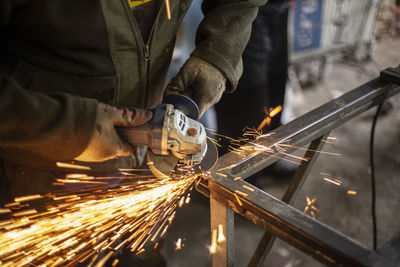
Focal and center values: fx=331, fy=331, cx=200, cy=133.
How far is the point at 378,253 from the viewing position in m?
1.03

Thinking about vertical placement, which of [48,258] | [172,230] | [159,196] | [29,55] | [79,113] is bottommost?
[172,230]

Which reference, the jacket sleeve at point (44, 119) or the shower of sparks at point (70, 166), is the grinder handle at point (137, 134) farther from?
the shower of sparks at point (70, 166)

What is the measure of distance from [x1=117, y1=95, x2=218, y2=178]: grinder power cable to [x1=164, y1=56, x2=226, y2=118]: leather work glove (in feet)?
0.94

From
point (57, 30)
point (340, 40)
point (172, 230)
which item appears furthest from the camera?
point (340, 40)

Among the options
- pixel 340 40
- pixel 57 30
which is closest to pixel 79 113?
pixel 57 30

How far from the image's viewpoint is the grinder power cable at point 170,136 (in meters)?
1.28

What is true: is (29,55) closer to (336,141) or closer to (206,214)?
(206,214)

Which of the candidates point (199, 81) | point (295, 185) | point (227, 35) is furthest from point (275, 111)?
point (199, 81)

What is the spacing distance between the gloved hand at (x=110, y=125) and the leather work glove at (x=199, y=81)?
0.46 metres

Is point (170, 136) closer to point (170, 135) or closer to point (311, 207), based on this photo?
point (170, 135)

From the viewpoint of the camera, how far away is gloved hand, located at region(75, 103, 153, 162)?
4.12 ft

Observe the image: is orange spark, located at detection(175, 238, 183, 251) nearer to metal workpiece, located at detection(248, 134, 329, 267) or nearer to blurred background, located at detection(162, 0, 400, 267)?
blurred background, located at detection(162, 0, 400, 267)

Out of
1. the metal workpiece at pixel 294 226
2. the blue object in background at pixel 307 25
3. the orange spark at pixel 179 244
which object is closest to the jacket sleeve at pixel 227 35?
the metal workpiece at pixel 294 226

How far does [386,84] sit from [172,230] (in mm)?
2122
